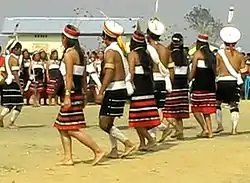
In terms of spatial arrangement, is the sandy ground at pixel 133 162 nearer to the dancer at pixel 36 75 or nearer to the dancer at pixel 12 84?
the dancer at pixel 12 84

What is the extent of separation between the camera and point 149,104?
42.7 ft

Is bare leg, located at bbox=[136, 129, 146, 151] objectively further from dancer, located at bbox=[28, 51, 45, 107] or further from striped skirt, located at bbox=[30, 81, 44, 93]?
striped skirt, located at bbox=[30, 81, 44, 93]

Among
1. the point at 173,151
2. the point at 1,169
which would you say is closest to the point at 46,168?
the point at 1,169

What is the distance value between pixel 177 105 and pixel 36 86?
11801mm

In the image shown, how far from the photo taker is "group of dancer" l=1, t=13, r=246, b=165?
11.4 meters

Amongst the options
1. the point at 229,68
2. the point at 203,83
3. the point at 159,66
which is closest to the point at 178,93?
the point at 203,83

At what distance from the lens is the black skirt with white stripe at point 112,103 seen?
12.0m

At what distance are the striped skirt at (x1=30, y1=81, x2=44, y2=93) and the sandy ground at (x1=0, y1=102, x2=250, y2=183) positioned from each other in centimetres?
962

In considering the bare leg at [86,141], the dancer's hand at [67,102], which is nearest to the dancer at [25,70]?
the bare leg at [86,141]

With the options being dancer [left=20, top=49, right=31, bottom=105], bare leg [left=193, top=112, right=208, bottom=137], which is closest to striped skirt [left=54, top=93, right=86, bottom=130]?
bare leg [left=193, top=112, right=208, bottom=137]

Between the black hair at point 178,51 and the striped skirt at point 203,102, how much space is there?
0.69 metres

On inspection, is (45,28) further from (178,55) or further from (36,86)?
(178,55)

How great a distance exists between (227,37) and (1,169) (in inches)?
251

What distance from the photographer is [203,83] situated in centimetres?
1541
